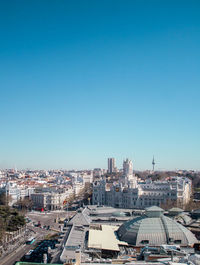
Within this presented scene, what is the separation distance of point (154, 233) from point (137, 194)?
4046 cm

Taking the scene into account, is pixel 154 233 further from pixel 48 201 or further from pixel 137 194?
pixel 48 201

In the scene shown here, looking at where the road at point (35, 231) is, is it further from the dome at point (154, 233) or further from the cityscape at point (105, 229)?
the dome at point (154, 233)

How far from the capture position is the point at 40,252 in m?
34.8

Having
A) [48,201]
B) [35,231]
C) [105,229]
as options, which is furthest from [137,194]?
[105,229]

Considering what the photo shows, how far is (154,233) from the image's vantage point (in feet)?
100

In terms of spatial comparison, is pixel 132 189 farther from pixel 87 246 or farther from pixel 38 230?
pixel 87 246

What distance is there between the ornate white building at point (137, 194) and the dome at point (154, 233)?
36833mm

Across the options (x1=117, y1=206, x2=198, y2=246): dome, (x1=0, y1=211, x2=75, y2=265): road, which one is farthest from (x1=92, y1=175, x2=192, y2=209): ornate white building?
(x1=117, y1=206, x2=198, y2=246): dome

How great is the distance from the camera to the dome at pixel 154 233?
29.9m

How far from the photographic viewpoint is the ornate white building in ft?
229

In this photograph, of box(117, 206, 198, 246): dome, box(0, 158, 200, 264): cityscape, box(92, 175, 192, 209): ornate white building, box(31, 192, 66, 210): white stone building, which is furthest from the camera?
box(31, 192, 66, 210): white stone building

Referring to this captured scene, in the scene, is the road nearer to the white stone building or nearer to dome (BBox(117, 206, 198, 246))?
the white stone building

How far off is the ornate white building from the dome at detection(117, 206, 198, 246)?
36.8 m

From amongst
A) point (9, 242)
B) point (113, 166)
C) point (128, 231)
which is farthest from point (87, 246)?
point (113, 166)
